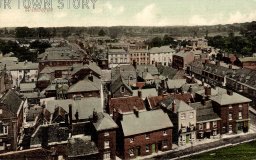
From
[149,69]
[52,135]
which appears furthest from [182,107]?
[149,69]

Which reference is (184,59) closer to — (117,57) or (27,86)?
(117,57)

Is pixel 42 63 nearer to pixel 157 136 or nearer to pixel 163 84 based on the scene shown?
pixel 163 84

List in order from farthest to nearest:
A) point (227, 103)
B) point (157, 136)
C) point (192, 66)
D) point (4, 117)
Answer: point (192, 66) → point (227, 103) → point (157, 136) → point (4, 117)

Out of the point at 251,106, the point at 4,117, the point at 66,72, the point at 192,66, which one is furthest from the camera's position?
the point at 192,66

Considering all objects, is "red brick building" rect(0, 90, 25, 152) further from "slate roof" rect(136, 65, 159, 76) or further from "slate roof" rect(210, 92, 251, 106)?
"slate roof" rect(136, 65, 159, 76)

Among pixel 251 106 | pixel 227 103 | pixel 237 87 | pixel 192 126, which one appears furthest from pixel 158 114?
pixel 237 87

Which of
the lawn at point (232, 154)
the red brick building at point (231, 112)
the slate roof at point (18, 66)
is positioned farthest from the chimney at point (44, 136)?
the slate roof at point (18, 66)

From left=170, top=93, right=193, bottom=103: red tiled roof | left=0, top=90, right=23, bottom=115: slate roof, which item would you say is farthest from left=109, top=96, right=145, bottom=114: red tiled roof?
left=0, top=90, right=23, bottom=115: slate roof
